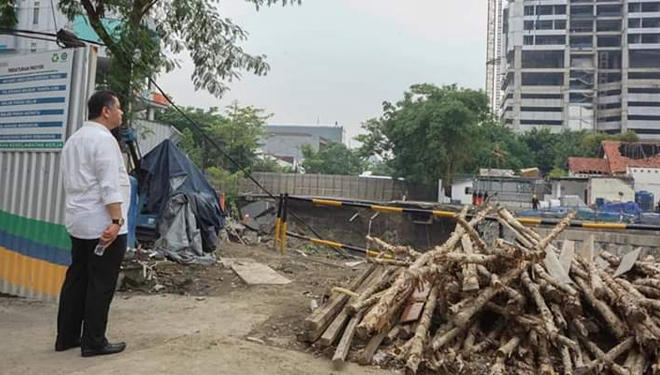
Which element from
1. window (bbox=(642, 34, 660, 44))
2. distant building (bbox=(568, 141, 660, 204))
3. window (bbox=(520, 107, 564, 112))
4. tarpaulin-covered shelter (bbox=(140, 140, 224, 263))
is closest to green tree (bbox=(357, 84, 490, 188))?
distant building (bbox=(568, 141, 660, 204))

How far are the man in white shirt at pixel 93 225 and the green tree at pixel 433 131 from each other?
106ft

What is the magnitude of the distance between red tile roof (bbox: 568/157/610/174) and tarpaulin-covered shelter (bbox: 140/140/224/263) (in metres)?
39.1

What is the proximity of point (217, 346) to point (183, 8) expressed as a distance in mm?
4797

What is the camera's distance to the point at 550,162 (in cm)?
5084

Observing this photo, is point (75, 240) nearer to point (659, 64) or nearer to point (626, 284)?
point (626, 284)

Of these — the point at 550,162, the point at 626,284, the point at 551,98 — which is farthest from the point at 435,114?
the point at 551,98

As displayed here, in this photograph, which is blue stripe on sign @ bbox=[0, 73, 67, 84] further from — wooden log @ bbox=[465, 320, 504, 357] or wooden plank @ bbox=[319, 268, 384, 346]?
wooden log @ bbox=[465, 320, 504, 357]

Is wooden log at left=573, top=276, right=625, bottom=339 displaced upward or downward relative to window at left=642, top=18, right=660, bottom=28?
downward

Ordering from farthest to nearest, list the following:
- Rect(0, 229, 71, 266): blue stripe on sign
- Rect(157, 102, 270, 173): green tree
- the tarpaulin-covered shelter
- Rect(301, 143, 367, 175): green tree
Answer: Rect(301, 143, 367, 175): green tree < Rect(157, 102, 270, 173): green tree < the tarpaulin-covered shelter < Rect(0, 229, 71, 266): blue stripe on sign

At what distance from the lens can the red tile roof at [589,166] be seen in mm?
39938

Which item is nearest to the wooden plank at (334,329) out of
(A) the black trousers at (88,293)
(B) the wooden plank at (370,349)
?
(B) the wooden plank at (370,349)

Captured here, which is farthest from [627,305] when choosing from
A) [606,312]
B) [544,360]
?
[544,360]

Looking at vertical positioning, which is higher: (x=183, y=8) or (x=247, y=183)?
(x=183, y=8)

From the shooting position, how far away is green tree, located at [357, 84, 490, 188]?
34.2m
